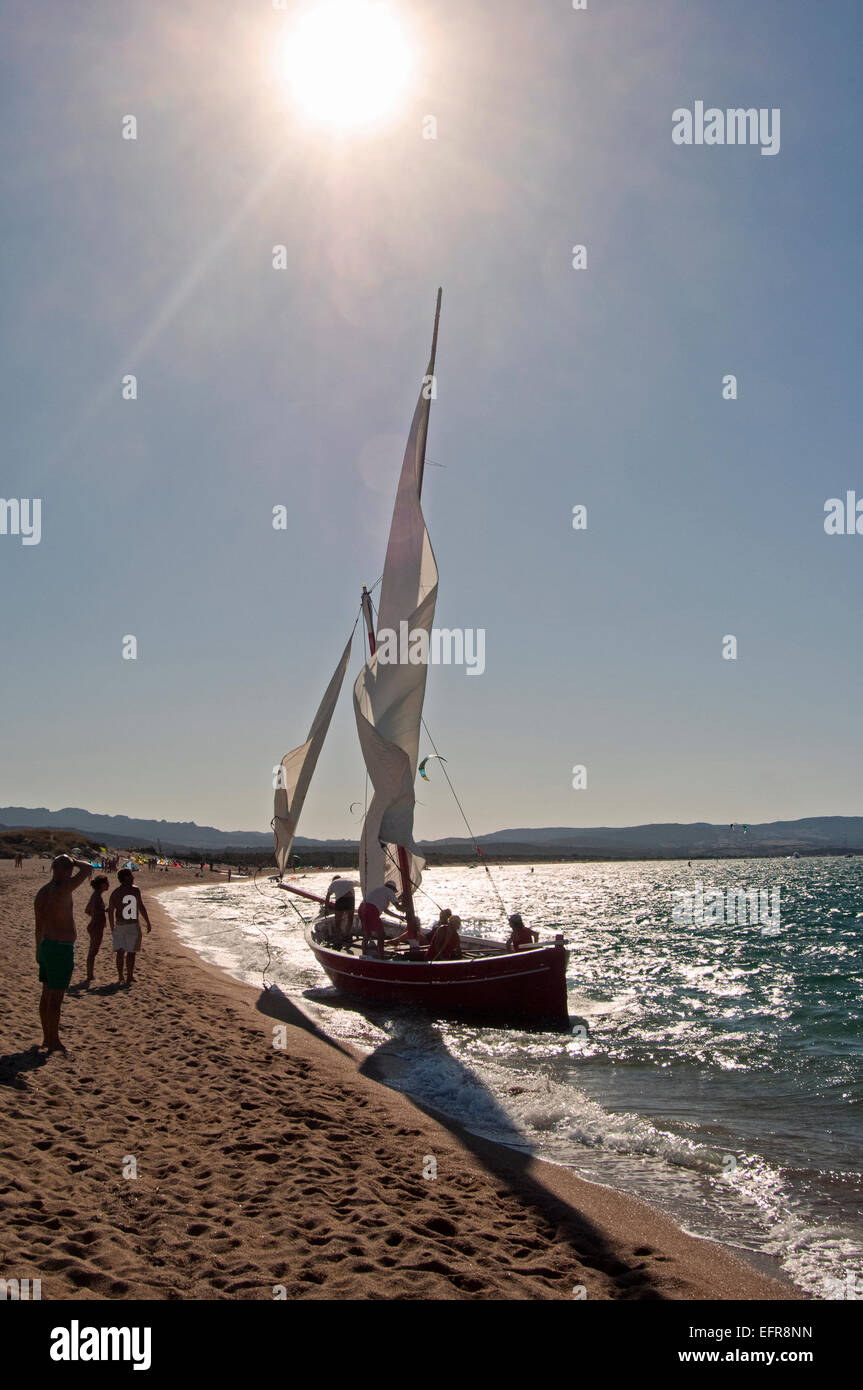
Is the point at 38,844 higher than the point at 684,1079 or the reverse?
the reverse

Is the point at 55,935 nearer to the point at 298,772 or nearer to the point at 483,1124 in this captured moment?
the point at 483,1124

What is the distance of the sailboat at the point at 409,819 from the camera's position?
57.8ft

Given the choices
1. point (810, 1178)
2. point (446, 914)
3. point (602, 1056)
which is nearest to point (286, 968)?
point (446, 914)

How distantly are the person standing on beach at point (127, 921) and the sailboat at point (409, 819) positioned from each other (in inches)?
215

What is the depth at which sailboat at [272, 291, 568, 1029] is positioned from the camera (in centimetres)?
1761

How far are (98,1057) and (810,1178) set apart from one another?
30.8ft

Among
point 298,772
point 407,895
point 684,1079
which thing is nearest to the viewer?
point 684,1079

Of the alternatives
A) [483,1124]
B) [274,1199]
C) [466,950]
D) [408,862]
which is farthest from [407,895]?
[274,1199]

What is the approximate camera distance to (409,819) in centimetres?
1778

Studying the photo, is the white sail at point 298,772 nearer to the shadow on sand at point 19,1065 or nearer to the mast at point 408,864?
the mast at point 408,864

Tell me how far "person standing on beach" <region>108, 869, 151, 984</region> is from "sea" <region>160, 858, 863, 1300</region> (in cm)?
448

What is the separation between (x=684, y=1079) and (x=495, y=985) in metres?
4.59
